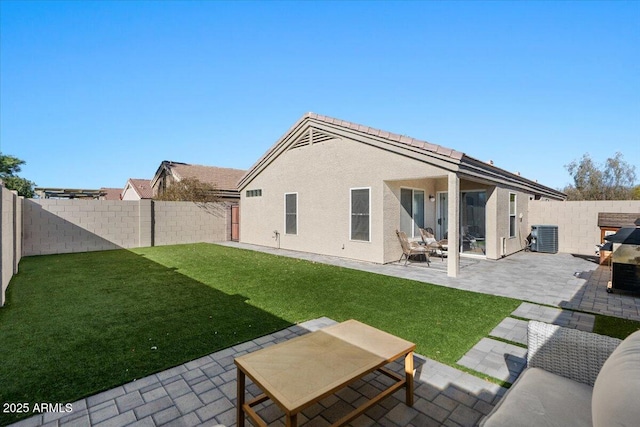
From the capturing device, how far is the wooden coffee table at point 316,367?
2112mm

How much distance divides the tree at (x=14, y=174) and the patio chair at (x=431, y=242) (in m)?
39.3

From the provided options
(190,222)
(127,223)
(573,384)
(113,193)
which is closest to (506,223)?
(573,384)

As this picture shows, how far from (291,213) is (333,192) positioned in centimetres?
292

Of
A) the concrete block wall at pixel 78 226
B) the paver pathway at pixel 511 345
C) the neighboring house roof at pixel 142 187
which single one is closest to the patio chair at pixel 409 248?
the paver pathway at pixel 511 345

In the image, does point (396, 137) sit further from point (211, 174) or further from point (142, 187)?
point (142, 187)

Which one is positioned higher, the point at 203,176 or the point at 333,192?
the point at 203,176

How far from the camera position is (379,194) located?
10.2 metres

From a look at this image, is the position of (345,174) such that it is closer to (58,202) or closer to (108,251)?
(108,251)

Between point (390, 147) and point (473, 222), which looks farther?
point (473, 222)

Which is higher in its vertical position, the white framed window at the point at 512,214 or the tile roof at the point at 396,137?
the tile roof at the point at 396,137

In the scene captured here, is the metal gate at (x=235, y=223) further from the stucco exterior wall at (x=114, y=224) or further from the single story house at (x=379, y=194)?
the single story house at (x=379, y=194)

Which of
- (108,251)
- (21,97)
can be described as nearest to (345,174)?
(108,251)

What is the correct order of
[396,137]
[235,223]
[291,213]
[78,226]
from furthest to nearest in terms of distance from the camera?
[235,223] < [291,213] < [78,226] < [396,137]

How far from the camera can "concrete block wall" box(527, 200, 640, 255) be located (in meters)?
12.1
